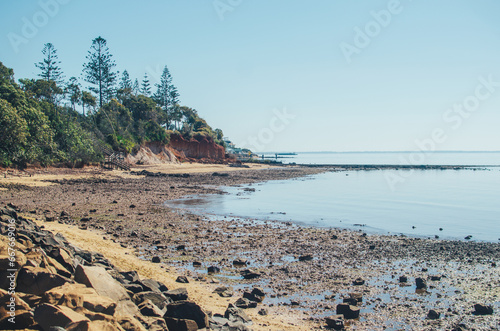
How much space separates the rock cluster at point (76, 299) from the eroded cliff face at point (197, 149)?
208 feet

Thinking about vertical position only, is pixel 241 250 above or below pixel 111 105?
below

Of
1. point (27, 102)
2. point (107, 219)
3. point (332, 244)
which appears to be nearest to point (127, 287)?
point (332, 244)

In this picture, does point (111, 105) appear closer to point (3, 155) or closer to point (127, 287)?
point (3, 155)

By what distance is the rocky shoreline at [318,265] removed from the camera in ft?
25.8

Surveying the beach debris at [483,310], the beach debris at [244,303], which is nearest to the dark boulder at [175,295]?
the beach debris at [244,303]

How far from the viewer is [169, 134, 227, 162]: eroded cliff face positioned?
71.4 m

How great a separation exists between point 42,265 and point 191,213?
13.4 metres

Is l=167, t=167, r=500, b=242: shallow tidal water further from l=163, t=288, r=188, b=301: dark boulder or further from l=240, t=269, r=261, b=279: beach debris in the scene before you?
l=163, t=288, r=188, b=301: dark boulder

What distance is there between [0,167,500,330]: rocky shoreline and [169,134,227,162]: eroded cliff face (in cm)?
5236

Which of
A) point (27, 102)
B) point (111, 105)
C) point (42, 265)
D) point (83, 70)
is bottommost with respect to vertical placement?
point (42, 265)

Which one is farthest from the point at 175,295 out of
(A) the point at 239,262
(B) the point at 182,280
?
(A) the point at 239,262

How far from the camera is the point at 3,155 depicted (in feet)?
87.2

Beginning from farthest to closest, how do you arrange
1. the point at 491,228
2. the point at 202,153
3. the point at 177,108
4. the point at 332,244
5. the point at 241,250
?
the point at 177,108, the point at 202,153, the point at 491,228, the point at 332,244, the point at 241,250

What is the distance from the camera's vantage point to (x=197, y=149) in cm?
7625
